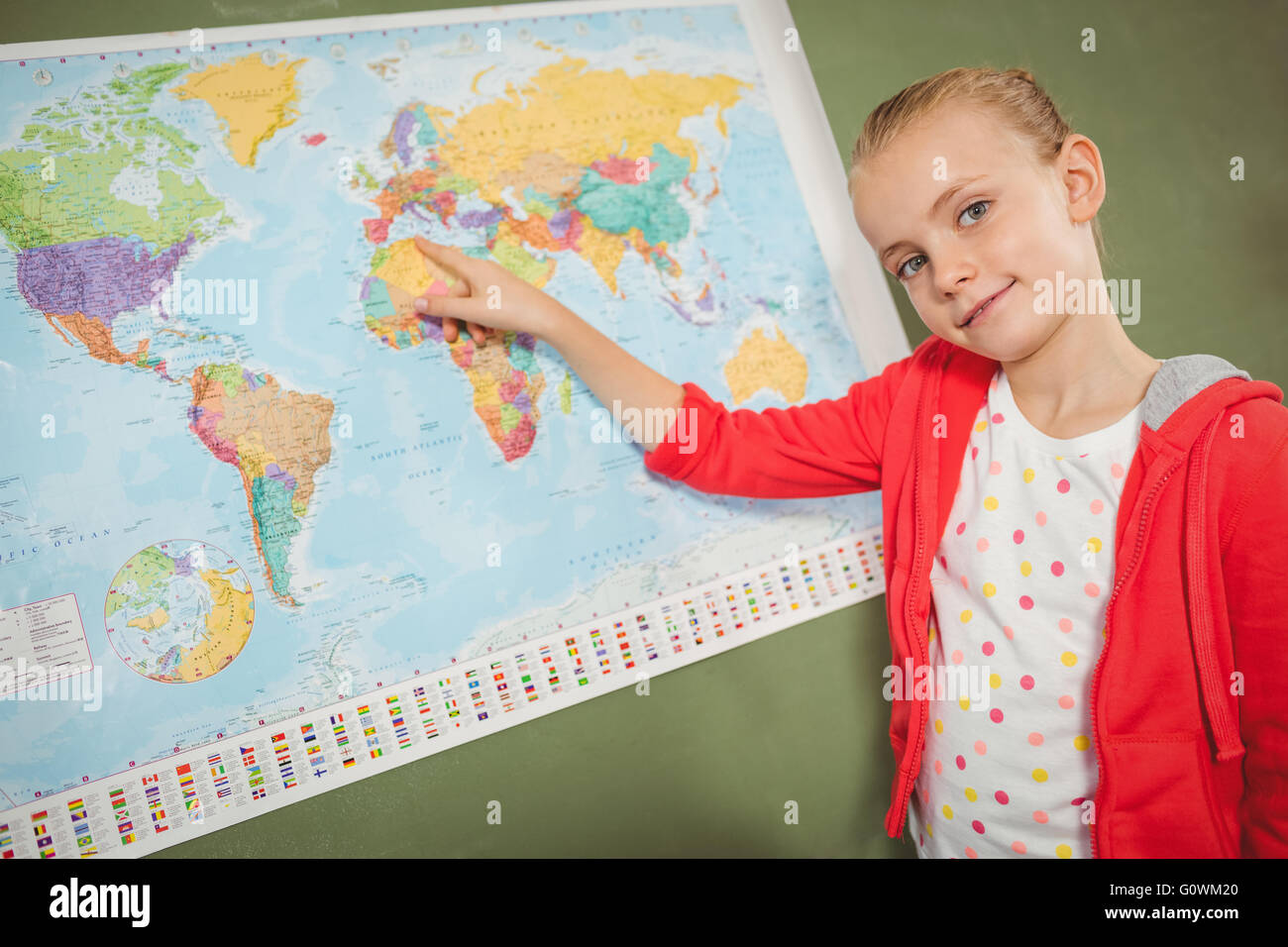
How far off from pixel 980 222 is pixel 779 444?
13.5 inches

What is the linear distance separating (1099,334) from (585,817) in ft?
2.73

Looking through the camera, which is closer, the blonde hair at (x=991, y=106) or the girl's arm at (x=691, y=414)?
the blonde hair at (x=991, y=106)

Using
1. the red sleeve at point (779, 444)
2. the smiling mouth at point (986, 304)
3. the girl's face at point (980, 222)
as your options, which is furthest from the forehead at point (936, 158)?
the red sleeve at point (779, 444)

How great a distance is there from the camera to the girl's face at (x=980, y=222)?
0.80m

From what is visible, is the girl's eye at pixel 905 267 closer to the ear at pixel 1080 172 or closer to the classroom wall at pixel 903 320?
the ear at pixel 1080 172

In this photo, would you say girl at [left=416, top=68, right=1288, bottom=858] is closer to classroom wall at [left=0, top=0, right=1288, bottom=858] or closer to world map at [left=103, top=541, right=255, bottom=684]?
classroom wall at [left=0, top=0, right=1288, bottom=858]

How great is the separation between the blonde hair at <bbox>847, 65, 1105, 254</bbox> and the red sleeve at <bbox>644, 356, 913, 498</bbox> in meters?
0.27

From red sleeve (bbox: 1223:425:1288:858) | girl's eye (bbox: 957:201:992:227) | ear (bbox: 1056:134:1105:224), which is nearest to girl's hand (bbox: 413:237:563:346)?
girl's eye (bbox: 957:201:992:227)

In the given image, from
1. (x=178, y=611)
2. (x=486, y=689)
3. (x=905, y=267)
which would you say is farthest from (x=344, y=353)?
(x=905, y=267)

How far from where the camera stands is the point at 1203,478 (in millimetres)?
755

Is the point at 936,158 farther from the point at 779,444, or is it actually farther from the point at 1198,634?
the point at 1198,634

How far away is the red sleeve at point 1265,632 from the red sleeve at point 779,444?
393 mm

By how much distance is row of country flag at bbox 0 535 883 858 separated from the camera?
829mm

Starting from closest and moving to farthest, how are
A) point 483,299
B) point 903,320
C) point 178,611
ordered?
point 178,611 → point 483,299 → point 903,320
